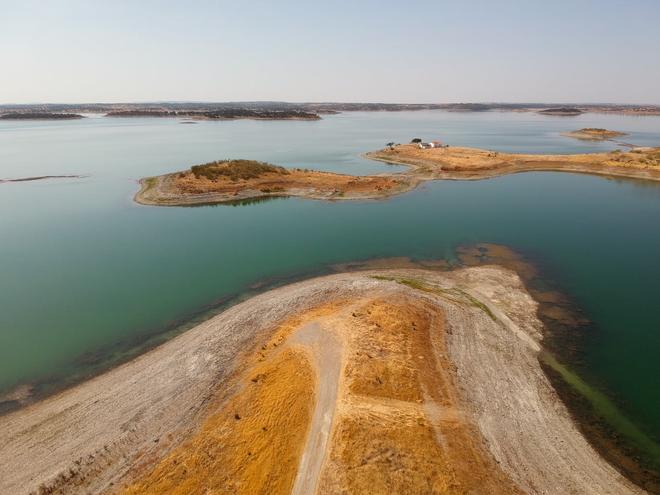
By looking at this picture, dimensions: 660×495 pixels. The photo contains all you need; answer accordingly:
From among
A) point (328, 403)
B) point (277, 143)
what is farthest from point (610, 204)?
point (277, 143)

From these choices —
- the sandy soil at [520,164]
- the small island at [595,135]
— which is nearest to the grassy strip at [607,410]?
the sandy soil at [520,164]

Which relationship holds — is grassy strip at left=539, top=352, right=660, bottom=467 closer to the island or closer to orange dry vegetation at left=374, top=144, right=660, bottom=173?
the island

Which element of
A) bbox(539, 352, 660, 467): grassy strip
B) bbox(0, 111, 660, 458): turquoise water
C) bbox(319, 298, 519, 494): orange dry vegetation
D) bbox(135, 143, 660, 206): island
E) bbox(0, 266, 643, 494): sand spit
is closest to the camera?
bbox(319, 298, 519, 494): orange dry vegetation

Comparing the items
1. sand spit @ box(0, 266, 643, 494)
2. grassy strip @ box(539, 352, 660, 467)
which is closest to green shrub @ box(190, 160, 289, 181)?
sand spit @ box(0, 266, 643, 494)

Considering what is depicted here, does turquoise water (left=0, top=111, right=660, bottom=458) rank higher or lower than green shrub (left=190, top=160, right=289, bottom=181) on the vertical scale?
lower

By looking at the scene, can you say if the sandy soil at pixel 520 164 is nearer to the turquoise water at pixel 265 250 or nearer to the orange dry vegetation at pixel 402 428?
the turquoise water at pixel 265 250

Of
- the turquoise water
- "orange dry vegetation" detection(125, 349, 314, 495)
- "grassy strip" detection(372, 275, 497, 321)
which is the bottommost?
the turquoise water
